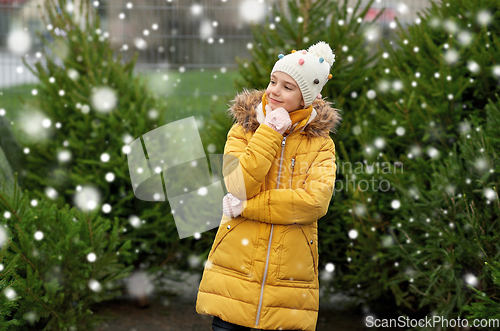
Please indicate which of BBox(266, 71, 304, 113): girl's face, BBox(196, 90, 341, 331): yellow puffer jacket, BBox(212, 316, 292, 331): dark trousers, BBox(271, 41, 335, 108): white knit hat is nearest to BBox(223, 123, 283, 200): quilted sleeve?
BBox(196, 90, 341, 331): yellow puffer jacket

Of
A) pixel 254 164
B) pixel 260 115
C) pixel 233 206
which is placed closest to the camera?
pixel 254 164

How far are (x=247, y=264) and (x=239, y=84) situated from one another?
196 cm

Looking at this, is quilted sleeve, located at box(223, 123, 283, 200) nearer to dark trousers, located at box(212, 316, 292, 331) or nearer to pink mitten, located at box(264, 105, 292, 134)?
pink mitten, located at box(264, 105, 292, 134)

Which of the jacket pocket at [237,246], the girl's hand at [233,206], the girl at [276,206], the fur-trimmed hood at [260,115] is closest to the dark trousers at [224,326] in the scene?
the girl at [276,206]

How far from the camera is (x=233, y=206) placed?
219 cm

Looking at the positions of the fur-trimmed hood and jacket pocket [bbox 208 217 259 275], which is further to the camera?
the fur-trimmed hood

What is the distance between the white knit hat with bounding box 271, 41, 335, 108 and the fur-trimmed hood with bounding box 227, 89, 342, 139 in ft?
0.42

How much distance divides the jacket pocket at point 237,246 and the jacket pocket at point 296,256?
14cm

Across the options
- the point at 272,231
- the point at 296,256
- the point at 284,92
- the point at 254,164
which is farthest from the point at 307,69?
the point at 296,256

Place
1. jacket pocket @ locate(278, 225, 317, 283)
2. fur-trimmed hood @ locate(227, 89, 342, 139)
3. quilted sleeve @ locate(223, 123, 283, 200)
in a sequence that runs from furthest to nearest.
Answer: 1. fur-trimmed hood @ locate(227, 89, 342, 139)
2. jacket pocket @ locate(278, 225, 317, 283)
3. quilted sleeve @ locate(223, 123, 283, 200)

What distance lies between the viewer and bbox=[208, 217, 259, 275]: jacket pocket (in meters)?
2.23

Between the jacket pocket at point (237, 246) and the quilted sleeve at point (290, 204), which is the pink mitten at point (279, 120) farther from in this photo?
the jacket pocket at point (237, 246)

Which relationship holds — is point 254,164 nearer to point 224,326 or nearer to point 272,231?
point 272,231

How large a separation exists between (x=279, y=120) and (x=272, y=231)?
54 cm
